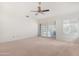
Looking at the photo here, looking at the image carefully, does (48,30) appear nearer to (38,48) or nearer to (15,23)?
(38,48)

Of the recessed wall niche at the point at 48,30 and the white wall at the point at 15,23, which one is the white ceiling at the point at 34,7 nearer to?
the white wall at the point at 15,23

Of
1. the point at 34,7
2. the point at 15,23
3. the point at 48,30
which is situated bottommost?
the point at 48,30

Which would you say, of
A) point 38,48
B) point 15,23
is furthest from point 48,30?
point 15,23

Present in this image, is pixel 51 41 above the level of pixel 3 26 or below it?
below

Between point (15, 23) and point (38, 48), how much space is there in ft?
1.98

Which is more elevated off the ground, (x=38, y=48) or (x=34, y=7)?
(x=34, y=7)

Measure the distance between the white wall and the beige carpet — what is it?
0.35 ft

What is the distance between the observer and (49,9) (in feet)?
6.71

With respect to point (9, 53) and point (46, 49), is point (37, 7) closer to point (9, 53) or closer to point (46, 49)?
point (46, 49)

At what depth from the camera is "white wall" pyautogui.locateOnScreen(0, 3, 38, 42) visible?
204 cm

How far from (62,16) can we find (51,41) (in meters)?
0.49

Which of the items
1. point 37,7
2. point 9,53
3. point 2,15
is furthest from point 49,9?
→ point 9,53

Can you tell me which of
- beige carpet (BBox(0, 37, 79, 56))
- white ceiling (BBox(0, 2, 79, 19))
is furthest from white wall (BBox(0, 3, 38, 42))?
beige carpet (BBox(0, 37, 79, 56))

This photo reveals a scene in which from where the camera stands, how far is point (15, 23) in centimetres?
205
